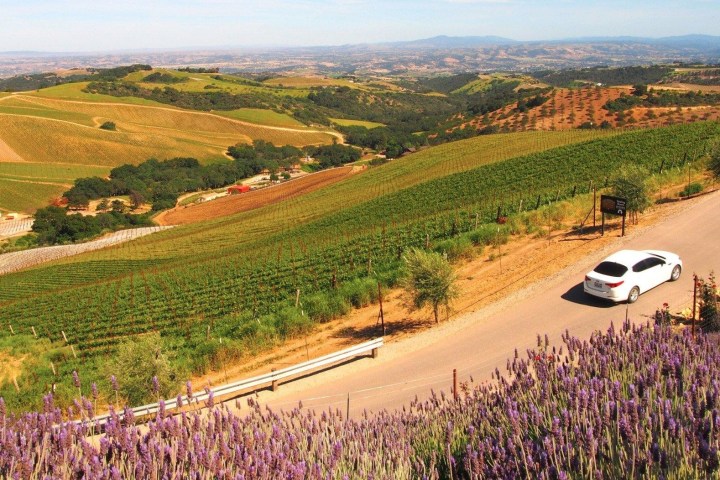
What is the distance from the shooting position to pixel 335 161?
5418 inches

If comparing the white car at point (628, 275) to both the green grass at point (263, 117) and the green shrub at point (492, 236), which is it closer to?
the green shrub at point (492, 236)

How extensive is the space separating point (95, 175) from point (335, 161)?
5760 centimetres

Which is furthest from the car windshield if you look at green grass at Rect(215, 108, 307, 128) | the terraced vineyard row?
green grass at Rect(215, 108, 307, 128)

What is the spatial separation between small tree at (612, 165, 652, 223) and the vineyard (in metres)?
6.93

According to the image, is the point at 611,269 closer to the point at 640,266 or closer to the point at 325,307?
the point at 640,266

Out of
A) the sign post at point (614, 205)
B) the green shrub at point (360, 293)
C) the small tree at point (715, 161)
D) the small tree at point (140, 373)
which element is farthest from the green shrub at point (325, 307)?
the small tree at point (715, 161)

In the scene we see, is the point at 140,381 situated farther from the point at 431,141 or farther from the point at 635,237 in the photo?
the point at 431,141

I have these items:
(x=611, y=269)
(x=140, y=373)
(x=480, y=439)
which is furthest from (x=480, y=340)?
(x=480, y=439)

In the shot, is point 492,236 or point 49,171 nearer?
point 492,236

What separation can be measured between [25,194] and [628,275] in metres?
112

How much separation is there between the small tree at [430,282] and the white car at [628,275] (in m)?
4.86

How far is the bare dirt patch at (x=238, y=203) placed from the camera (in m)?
83.8

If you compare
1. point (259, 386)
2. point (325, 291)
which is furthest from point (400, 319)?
point (259, 386)

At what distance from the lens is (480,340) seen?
1678 cm
